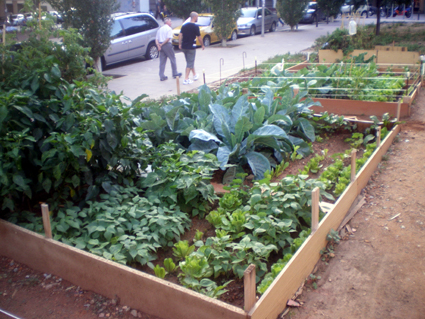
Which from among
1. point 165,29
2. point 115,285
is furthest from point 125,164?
point 165,29

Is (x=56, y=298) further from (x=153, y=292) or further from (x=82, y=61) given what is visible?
(x=82, y=61)

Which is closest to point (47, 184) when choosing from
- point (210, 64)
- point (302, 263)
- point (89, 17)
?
point (302, 263)

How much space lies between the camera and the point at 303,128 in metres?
5.71

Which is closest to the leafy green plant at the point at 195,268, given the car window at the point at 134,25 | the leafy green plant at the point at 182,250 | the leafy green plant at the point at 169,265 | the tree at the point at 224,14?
the leafy green plant at the point at 169,265

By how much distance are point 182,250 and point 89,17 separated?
924 cm

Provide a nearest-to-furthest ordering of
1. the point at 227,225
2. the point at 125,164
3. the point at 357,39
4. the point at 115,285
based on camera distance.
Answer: the point at 115,285 → the point at 227,225 → the point at 125,164 → the point at 357,39

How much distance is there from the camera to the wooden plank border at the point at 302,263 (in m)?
2.75

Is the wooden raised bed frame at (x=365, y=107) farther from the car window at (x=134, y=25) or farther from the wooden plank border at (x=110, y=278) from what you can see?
the car window at (x=134, y=25)

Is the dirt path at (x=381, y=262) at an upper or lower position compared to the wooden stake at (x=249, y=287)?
lower

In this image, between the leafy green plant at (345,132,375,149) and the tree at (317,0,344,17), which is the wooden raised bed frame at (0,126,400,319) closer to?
the leafy green plant at (345,132,375,149)

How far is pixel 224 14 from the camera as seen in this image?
17.9 metres

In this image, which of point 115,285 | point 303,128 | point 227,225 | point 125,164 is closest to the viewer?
point 115,285

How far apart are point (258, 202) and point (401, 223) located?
1.58 m

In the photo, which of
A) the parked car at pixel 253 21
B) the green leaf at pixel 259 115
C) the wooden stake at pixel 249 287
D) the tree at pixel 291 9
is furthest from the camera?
the tree at pixel 291 9
